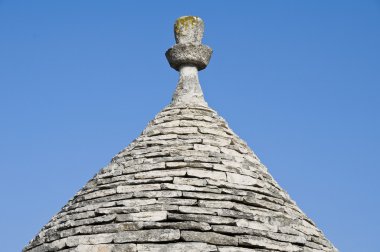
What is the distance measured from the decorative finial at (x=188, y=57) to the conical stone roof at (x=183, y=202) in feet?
0.97

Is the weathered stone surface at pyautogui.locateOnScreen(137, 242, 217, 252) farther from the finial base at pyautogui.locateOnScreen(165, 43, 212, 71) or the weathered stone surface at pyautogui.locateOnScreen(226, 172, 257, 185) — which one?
the finial base at pyautogui.locateOnScreen(165, 43, 212, 71)

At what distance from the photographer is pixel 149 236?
6.70 m

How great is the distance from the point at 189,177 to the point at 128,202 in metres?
0.69

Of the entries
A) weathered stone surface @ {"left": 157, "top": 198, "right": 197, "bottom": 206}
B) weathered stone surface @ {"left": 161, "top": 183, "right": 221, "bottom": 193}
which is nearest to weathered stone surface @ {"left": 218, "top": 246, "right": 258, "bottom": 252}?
weathered stone surface @ {"left": 157, "top": 198, "right": 197, "bottom": 206}

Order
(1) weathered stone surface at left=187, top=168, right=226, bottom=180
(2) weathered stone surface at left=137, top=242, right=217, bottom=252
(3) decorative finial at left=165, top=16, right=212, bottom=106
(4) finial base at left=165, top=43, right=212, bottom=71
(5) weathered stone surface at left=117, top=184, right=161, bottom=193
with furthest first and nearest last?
(4) finial base at left=165, top=43, right=212, bottom=71
(3) decorative finial at left=165, top=16, right=212, bottom=106
(1) weathered stone surface at left=187, top=168, right=226, bottom=180
(5) weathered stone surface at left=117, top=184, right=161, bottom=193
(2) weathered stone surface at left=137, top=242, right=217, bottom=252

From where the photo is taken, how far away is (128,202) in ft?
23.6

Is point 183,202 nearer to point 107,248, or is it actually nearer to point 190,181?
point 190,181

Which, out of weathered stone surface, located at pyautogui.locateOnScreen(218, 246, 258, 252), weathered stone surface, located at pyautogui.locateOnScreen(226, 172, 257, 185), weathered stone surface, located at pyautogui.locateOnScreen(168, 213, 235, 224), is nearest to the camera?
weathered stone surface, located at pyautogui.locateOnScreen(218, 246, 258, 252)

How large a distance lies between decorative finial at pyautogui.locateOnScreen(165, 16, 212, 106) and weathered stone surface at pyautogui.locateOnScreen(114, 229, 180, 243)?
8.41ft

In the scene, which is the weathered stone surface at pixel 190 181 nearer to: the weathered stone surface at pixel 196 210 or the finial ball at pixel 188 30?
the weathered stone surface at pixel 196 210

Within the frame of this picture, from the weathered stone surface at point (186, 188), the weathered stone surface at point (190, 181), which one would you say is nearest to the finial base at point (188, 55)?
the weathered stone surface at point (190, 181)

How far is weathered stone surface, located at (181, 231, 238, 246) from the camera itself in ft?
21.9

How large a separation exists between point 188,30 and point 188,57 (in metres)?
0.40

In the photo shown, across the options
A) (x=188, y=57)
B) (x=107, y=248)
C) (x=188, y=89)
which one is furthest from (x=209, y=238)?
(x=188, y=57)
